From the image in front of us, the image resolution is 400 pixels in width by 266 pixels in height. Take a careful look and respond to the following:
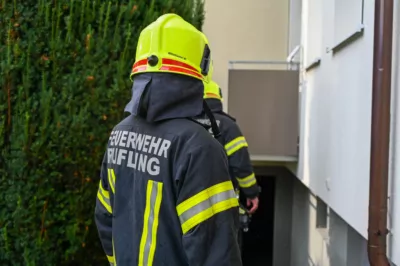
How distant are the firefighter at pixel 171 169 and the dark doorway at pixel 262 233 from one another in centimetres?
660

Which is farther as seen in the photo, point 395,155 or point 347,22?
point 347,22

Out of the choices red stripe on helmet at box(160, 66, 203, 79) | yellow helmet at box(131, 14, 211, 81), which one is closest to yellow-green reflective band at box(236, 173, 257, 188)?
yellow helmet at box(131, 14, 211, 81)

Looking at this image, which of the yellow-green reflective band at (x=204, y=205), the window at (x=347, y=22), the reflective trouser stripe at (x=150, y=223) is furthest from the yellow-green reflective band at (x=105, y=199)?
the window at (x=347, y=22)

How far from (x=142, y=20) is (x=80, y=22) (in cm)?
44

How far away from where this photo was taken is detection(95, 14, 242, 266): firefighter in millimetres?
1882

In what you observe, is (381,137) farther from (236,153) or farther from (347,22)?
(236,153)

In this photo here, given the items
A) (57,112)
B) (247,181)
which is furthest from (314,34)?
(57,112)

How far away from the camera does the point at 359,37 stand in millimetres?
2986

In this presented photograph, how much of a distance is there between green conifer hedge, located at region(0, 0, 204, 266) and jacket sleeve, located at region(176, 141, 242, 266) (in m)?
1.57

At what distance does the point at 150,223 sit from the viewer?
2021mm

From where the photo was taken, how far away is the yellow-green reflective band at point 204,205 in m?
1.87

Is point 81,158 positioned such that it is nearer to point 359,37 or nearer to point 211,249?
point 211,249

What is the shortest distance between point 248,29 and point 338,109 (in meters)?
3.62

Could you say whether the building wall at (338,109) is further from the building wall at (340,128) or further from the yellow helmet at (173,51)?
the yellow helmet at (173,51)
